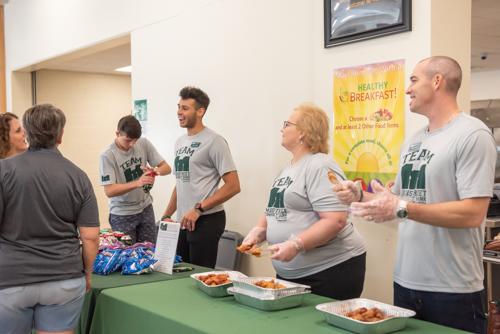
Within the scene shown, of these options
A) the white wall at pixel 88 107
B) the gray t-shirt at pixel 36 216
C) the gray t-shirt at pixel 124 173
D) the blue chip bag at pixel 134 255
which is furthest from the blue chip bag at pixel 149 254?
the white wall at pixel 88 107

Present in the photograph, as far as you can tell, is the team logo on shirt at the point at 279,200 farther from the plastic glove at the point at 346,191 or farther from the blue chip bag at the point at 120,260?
the blue chip bag at the point at 120,260

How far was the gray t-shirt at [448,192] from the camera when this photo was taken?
66.6 inches

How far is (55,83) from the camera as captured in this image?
8148 millimetres

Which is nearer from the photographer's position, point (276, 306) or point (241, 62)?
point (276, 306)

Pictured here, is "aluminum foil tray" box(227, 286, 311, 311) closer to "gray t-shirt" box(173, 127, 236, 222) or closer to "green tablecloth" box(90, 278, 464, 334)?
"green tablecloth" box(90, 278, 464, 334)

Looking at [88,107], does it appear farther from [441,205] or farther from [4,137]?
[441,205]

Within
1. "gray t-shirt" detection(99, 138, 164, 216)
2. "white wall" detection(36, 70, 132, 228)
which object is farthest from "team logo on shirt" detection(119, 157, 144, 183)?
"white wall" detection(36, 70, 132, 228)

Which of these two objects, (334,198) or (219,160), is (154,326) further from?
(219,160)

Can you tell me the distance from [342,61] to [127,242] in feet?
5.60

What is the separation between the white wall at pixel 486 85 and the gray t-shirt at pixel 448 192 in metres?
8.26

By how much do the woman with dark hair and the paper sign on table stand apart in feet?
3.65

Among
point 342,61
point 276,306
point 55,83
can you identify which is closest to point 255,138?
point 342,61

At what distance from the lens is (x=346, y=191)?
187 centimetres

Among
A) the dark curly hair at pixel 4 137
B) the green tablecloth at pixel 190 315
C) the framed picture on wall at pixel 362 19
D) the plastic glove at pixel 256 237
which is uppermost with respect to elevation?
the framed picture on wall at pixel 362 19
